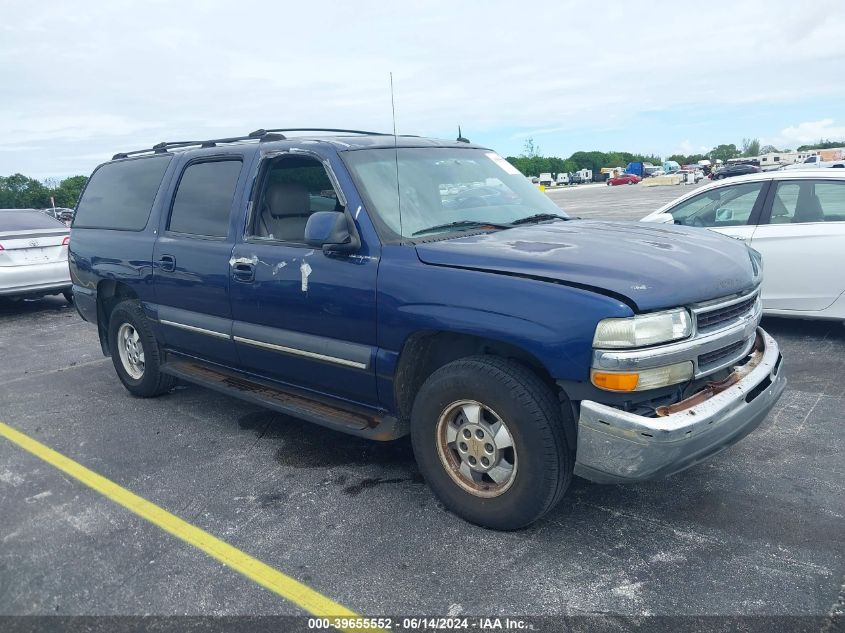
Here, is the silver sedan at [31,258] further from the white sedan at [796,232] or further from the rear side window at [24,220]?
the white sedan at [796,232]

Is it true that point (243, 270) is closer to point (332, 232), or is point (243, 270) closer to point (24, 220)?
point (332, 232)

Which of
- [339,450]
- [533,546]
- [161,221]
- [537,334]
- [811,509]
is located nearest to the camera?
[537,334]

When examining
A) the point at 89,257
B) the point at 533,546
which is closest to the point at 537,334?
the point at 533,546

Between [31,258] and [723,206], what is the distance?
8.66m

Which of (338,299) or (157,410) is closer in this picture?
(338,299)

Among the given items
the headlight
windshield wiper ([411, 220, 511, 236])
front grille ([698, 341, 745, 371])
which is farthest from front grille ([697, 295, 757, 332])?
windshield wiper ([411, 220, 511, 236])

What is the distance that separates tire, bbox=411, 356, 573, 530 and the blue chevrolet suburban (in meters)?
0.01

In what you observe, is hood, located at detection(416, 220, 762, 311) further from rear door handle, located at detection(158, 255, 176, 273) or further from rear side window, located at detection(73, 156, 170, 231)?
rear side window, located at detection(73, 156, 170, 231)

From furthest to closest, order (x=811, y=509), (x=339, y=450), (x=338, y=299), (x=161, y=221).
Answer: (x=161, y=221), (x=339, y=450), (x=338, y=299), (x=811, y=509)

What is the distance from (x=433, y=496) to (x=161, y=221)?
2.90m

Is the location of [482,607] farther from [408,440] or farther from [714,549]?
[408,440]

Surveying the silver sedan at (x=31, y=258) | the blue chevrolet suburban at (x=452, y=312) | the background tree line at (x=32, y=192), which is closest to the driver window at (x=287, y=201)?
the blue chevrolet suburban at (x=452, y=312)

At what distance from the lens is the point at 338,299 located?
3.76 m

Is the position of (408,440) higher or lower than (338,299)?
lower
